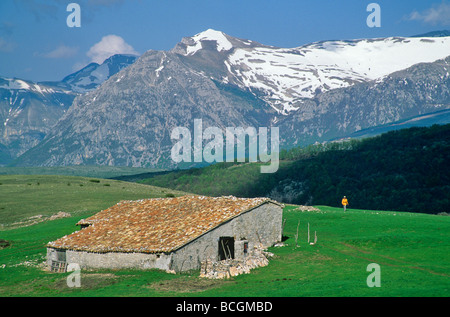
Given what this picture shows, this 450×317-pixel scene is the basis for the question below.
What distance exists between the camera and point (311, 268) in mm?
42094

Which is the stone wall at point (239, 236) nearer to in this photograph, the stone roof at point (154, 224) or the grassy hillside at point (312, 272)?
the stone roof at point (154, 224)

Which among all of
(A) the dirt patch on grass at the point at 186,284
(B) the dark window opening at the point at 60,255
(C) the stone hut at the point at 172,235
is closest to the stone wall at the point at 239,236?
(C) the stone hut at the point at 172,235

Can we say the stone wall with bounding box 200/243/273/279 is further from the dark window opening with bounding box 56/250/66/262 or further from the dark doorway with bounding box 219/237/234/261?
the dark window opening with bounding box 56/250/66/262

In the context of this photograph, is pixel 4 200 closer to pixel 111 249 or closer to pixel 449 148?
pixel 111 249

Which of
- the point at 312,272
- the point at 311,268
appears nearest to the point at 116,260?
the point at 311,268

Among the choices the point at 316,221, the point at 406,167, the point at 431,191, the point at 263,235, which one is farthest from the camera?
the point at 406,167

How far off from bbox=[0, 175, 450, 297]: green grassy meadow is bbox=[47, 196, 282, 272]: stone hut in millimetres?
1541

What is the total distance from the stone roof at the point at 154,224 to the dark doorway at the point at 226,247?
248 cm

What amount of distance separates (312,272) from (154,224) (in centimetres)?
1783

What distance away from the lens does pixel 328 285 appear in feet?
113

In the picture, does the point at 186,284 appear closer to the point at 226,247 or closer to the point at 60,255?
the point at 226,247

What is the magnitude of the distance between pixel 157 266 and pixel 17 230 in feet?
Answer: 130
